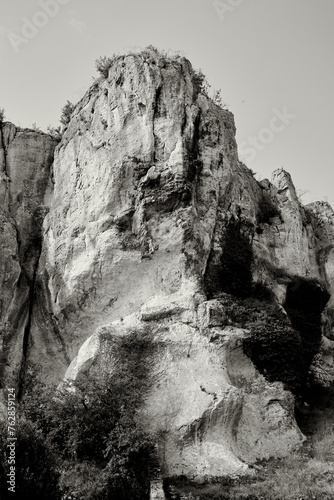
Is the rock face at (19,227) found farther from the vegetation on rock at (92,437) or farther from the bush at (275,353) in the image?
the bush at (275,353)

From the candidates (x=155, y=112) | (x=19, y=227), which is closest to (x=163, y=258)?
(x=155, y=112)

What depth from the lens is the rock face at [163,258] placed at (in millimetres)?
15055

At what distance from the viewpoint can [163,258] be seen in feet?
59.1

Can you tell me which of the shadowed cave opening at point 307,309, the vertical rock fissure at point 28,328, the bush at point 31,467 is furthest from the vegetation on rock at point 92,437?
the shadowed cave opening at point 307,309

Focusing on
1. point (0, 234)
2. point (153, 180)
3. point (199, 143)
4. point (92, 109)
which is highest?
point (92, 109)

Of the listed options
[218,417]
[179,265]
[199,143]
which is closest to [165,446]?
[218,417]

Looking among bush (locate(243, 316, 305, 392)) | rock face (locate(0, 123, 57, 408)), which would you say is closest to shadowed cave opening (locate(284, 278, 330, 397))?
bush (locate(243, 316, 305, 392))

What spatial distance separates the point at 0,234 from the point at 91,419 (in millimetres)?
9245

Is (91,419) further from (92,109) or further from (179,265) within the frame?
(92,109)

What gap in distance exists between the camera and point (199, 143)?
20.7 meters

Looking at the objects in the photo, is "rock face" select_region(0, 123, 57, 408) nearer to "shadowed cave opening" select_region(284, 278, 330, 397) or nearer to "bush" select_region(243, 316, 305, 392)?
"bush" select_region(243, 316, 305, 392)

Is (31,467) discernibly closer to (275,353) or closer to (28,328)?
(275,353)

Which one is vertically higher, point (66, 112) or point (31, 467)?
point (66, 112)

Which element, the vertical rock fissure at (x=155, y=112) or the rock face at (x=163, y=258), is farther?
the vertical rock fissure at (x=155, y=112)
